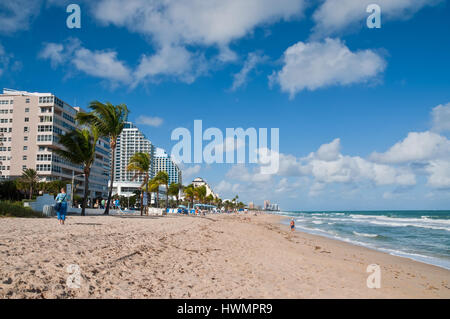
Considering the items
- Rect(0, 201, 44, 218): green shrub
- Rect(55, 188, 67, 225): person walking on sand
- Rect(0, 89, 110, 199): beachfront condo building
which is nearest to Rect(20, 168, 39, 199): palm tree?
Rect(0, 89, 110, 199): beachfront condo building

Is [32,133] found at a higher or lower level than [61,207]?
higher

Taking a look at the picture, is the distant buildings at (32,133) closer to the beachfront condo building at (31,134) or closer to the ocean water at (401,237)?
the beachfront condo building at (31,134)

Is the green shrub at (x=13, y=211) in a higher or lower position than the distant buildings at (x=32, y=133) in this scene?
lower

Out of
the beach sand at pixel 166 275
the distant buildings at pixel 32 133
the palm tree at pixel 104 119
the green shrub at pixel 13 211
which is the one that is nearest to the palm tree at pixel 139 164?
the palm tree at pixel 104 119

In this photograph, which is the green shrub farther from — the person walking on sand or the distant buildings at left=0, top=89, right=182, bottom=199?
the distant buildings at left=0, top=89, right=182, bottom=199

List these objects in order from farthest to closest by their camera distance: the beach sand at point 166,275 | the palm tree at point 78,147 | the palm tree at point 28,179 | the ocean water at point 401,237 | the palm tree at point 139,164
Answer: the palm tree at point 28,179, the palm tree at point 139,164, the palm tree at point 78,147, the ocean water at point 401,237, the beach sand at point 166,275

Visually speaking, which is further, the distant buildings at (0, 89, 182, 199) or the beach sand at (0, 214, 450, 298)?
the distant buildings at (0, 89, 182, 199)

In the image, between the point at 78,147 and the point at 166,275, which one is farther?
the point at 78,147

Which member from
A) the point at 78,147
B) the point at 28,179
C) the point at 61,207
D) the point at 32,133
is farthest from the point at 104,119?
the point at 32,133

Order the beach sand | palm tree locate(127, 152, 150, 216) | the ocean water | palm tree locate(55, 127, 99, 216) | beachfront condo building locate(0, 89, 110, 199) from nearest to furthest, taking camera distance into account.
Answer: the beach sand → the ocean water → palm tree locate(55, 127, 99, 216) → palm tree locate(127, 152, 150, 216) → beachfront condo building locate(0, 89, 110, 199)

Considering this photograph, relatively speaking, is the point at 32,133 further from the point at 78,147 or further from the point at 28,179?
the point at 78,147

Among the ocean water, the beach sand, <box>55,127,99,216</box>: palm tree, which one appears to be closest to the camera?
the beach sand
